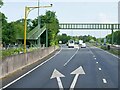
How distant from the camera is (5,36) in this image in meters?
97.6

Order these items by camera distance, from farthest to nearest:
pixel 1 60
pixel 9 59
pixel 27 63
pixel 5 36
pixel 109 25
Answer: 1. pixel 109 25
2. pixel 5 36
3. pixel 27 63
4. pixel 9 59
5. pixel 1 60

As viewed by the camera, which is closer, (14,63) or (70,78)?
(70,78)

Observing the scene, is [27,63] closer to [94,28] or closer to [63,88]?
[63,88]

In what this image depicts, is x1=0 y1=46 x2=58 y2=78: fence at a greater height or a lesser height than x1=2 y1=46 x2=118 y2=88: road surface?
greater

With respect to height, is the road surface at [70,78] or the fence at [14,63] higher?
the fence at [14,63]

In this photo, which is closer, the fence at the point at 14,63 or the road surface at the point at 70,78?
the road surface at the point at 70,78

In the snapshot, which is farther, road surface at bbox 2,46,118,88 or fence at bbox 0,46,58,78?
fence at bbox 0,46,58,78

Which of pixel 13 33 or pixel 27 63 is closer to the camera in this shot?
pixel 27 63

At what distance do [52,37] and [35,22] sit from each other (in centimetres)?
1195

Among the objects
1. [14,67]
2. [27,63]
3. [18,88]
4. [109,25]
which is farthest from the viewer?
[109,25]

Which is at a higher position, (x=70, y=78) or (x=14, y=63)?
(x=14, y=63)

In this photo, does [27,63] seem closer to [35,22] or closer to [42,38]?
[42,38]

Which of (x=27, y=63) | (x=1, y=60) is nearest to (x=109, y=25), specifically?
(x=27, y=63)

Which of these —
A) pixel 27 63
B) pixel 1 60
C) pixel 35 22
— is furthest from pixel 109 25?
pixel 1 60
